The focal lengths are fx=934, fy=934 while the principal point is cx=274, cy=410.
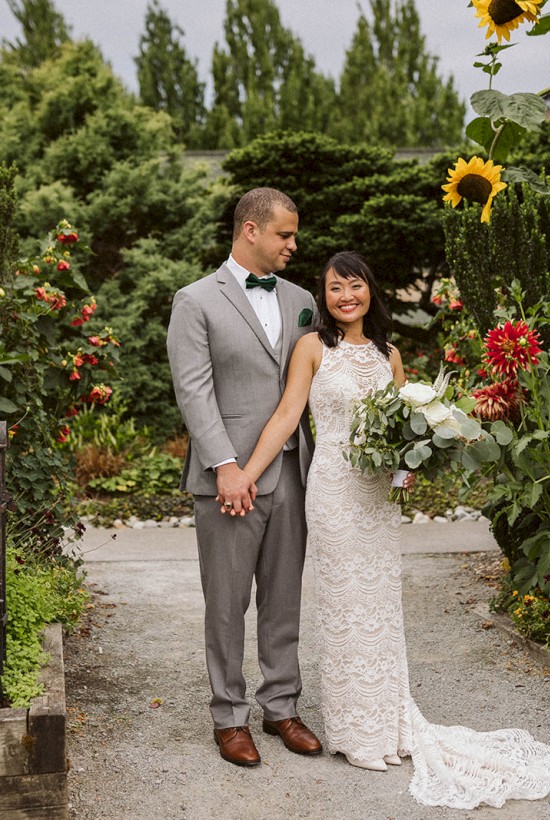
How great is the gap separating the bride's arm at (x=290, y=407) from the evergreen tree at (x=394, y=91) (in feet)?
55.3

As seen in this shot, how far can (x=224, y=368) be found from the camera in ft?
11.8

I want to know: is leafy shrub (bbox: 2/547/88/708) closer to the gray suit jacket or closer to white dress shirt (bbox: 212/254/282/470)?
the gray suit jacket

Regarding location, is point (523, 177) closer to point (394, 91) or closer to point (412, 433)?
point (412, 433)

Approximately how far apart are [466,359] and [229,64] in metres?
17.2

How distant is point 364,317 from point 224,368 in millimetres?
620

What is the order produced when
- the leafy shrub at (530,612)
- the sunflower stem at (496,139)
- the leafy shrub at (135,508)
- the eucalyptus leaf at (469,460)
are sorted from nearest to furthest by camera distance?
the sunflower stem at (496,139) → the eucalyptus leaf at (469,460) → the leafy shrub at (530,612) → the leafy shrub at (135,508)

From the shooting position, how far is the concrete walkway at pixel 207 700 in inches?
128

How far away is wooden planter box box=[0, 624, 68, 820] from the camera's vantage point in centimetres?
297

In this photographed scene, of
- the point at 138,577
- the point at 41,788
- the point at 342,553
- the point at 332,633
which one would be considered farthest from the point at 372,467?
the point at 138,577

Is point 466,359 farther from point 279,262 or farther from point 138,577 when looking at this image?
point 279,262

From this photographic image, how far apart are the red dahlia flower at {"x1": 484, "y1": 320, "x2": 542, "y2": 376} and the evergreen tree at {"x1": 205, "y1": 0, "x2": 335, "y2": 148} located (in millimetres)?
16465

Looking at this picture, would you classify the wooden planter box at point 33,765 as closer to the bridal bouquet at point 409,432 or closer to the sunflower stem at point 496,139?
the bridal bouquet at point 409,432

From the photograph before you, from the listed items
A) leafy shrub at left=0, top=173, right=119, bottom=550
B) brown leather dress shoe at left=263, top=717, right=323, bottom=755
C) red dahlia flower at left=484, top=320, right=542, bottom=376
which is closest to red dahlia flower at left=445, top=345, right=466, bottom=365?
leafy shrub at left=0, top=173, right=119, bottom=550

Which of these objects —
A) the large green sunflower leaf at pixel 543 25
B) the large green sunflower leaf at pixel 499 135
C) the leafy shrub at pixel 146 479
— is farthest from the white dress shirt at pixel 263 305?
the leafy shrub at pixel 146 479
